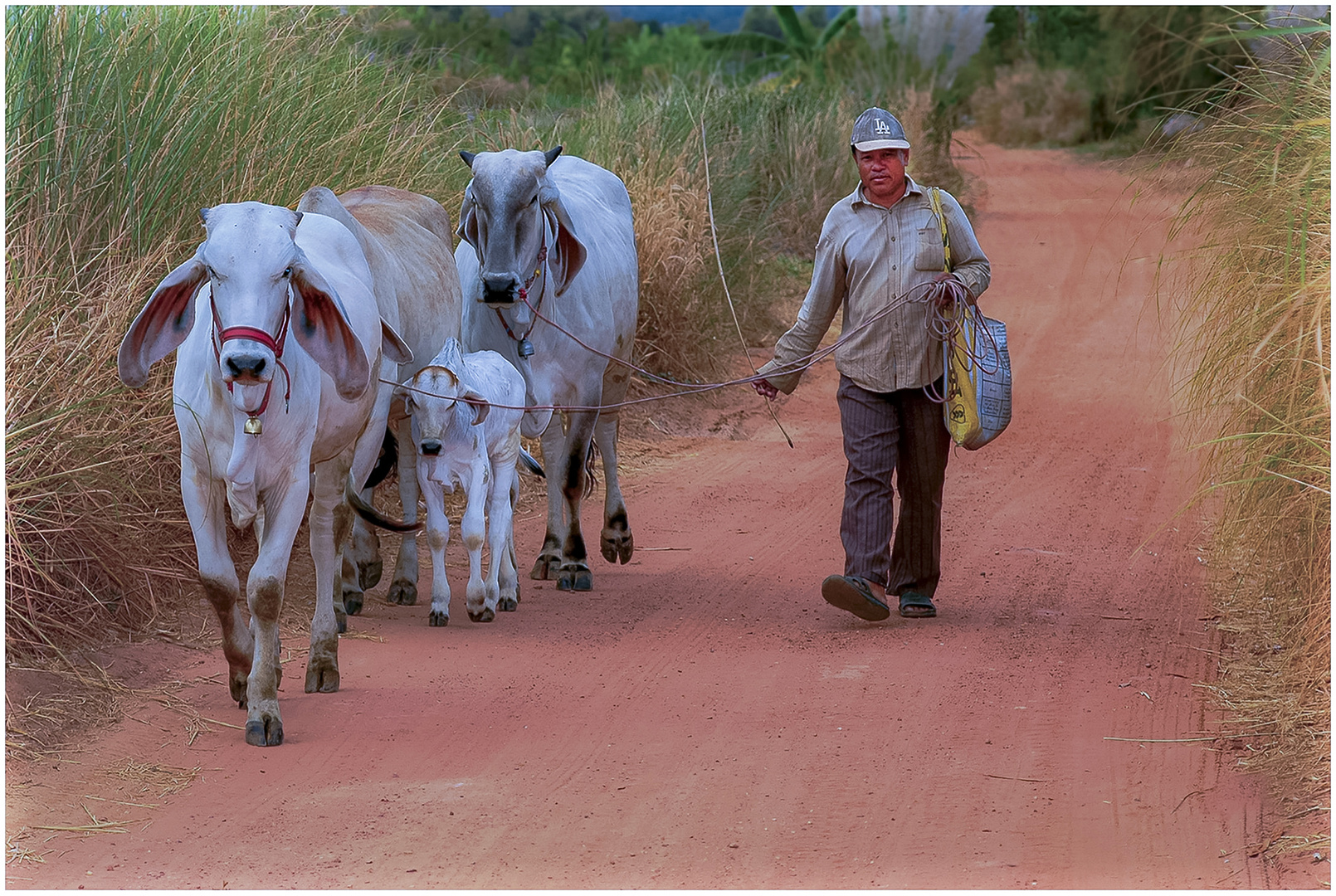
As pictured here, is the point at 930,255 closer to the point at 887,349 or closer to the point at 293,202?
the point at 887,349

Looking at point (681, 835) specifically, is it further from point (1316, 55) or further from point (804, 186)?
point (804, 186)

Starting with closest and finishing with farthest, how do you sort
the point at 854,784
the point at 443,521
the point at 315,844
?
1. the point at 315,844
2. the point at 854,784
3. the point at 443,521

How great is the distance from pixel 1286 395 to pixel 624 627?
281 centimetres

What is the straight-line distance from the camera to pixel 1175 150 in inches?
223

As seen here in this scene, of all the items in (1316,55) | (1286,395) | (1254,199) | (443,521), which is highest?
A: (1316,55)

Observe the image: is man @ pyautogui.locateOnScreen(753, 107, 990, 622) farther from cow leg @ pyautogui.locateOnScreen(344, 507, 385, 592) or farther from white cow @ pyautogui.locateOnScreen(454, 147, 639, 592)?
cow leg @ pyautogui.locateOnScreen(344, 507, 385, 592)

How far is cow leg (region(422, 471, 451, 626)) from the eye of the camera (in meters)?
6.15

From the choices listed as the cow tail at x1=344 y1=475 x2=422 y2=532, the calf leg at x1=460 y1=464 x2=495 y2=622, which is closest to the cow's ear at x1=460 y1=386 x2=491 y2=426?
the calf leg at x1=460 y1=464 x2=495 y2=622

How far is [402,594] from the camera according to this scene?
21.9 ft

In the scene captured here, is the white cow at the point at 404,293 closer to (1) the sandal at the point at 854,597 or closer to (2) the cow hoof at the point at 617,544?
(2) the cow hoof at the point at 617,544

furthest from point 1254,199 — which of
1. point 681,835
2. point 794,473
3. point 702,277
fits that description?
point 702,277

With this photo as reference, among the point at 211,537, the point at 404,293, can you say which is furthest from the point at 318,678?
the point at 404,293

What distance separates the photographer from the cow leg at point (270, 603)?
4781mm

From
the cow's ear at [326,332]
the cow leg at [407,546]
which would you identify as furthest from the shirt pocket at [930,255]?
the cow's ear at [326,332]
